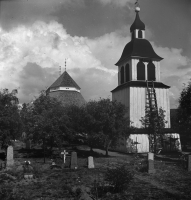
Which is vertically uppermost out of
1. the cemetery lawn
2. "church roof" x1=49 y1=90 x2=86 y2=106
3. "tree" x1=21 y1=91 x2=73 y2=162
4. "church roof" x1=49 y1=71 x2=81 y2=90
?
"church roof" x1=49 y1=71 x2=81 y2=90

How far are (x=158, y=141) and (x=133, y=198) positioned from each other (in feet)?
76.2

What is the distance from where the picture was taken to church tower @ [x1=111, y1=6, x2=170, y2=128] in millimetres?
35031

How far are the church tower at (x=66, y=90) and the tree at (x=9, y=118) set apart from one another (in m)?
31.4

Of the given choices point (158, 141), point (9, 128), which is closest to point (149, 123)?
point (158, 141)

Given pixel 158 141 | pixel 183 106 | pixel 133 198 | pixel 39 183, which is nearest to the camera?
pixel 133 198

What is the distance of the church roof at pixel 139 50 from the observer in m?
37.5

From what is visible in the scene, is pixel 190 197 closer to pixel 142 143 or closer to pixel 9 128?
pixel 9 128

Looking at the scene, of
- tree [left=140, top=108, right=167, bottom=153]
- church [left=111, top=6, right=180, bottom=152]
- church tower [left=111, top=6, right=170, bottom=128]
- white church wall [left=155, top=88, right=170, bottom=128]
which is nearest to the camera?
tree [left=140, top=108, right=167, bottom=153]

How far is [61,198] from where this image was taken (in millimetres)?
9977

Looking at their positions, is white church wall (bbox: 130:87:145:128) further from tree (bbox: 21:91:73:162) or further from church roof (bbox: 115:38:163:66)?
tree (bbox: 21:91:73:162)

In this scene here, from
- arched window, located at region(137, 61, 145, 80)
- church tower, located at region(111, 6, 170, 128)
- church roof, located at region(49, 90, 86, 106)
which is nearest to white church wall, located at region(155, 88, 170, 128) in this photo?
church tower, located at region(111, 6, 170, 128)

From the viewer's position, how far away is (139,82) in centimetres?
3612

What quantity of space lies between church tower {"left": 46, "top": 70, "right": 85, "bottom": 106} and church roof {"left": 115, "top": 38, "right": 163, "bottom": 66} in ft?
61.1

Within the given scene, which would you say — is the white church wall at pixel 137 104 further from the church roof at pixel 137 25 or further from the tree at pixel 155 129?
the church roof at pixel 137 25
